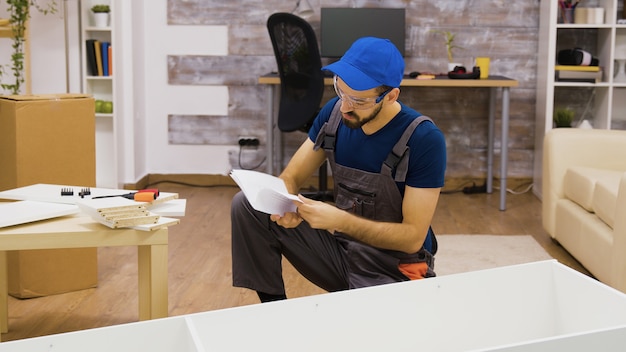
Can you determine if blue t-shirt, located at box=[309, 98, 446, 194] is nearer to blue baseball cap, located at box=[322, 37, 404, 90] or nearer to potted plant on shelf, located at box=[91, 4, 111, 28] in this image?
blue baseball cap, located at box=[322, 37, 404, 90]

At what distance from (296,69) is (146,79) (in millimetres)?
1341

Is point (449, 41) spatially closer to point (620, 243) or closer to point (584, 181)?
point (584, 181)

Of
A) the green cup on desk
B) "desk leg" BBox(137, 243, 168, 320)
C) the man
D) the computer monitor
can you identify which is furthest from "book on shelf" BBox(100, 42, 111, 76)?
"desk leg" BBox(137, 243, 168, 320)

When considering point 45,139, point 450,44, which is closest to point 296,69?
point 450,44

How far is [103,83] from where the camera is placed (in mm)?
5758

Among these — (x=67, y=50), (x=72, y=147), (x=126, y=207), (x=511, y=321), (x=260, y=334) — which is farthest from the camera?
(x=67, y=50)

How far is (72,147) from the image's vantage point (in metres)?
3.55

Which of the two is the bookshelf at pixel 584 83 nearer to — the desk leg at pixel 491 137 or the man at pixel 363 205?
the desk leg at pixel 491 137

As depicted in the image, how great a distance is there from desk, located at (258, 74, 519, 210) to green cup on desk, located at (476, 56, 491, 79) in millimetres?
56

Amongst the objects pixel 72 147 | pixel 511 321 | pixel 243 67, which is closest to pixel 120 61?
pixel 243 67

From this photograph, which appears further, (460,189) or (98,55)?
(460,189)

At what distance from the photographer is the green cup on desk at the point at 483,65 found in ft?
18.5

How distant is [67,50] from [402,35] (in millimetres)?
2152

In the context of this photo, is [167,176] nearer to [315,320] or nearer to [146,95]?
[146,95]
